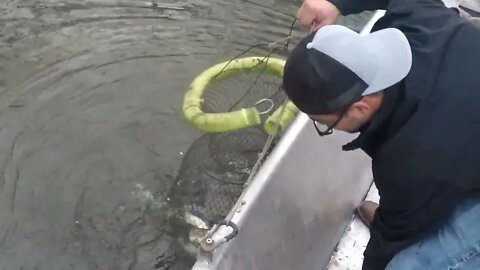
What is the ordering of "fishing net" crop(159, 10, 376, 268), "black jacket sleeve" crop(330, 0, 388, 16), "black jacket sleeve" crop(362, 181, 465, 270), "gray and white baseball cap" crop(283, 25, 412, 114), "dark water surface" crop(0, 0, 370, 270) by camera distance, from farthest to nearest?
"dark water surface" crop(0, 0, 370, 270) < "fishing net" crop(159, 10, 376, 268) < "black jacket sleeve" crop(330, 0, 388, 16) < "black jacket sleeve" crop(362, 181, 465, 270) < "gray and white baseball cap" crop(283, 25, 412, 114)

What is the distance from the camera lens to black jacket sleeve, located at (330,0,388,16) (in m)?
1.76

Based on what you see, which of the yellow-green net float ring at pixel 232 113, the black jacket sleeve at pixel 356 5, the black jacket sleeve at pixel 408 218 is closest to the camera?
the black jacket sleeve at pixel 408 218

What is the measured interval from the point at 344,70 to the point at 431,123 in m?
0.23

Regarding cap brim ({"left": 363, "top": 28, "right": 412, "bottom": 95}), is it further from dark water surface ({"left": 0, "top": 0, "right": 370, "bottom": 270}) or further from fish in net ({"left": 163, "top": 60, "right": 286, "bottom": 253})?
dark water surface ({"left": 0, "top": 0, "right": 370, "bottom": 270})

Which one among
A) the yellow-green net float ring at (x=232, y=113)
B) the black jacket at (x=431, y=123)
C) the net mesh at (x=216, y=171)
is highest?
the black jacket at (x=431, y=123)

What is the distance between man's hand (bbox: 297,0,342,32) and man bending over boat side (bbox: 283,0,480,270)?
195mm

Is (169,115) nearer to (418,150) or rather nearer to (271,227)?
(271,227)

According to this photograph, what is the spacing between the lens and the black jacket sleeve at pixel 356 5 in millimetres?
1763

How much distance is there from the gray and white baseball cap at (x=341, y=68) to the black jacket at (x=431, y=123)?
0.14 feet

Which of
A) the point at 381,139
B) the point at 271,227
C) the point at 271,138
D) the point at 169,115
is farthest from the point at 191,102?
the point at 381,139

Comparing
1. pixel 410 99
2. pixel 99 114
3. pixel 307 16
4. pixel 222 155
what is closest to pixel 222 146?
pixel 222 155

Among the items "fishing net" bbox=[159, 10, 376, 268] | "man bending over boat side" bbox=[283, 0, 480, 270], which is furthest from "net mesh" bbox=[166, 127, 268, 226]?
"man bending over boat side" bbox=[283, 0, 480, 270]

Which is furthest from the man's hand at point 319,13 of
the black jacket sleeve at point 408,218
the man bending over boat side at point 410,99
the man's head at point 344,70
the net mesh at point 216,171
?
the net mesh at point 216,171

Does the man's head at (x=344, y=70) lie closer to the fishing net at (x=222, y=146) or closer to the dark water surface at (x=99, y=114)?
the fishing net at (x=222, y=146)
